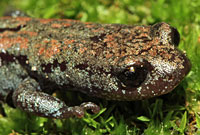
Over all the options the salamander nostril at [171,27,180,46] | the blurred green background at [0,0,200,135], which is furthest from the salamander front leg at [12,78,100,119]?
the salamander nostril at [171,27,180,46]

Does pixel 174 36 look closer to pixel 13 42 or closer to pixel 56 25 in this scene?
pixel 56 25

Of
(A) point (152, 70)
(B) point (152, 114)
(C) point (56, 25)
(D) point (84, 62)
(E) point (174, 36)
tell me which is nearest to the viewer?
(A) point (152, 70)

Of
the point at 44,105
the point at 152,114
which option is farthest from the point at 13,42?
the point at 152,114

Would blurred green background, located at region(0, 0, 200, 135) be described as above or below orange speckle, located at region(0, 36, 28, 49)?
below

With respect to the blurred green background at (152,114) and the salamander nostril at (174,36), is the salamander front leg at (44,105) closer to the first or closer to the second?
the blurred green background at (152,114)

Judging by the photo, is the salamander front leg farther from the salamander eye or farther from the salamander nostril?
the salamander nostril

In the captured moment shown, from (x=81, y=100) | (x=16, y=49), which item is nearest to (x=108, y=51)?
(x=81, y=100)

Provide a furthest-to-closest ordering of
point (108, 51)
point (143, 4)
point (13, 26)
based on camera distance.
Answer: point (143, 4)
point (13, 26)
point (108, 51)

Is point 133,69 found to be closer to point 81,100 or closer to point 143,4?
point 81,100
